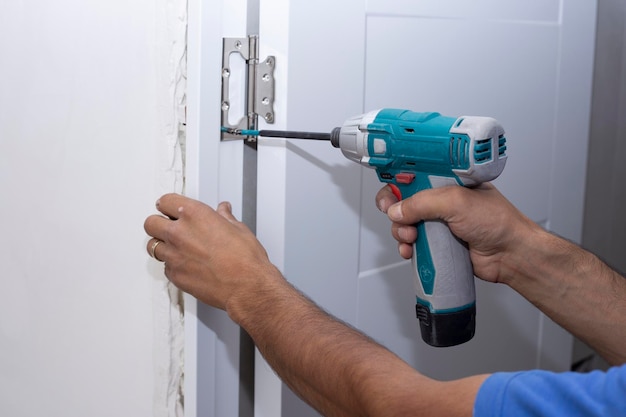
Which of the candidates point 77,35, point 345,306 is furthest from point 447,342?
point 77,35

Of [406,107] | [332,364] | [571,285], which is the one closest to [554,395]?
[332,364]

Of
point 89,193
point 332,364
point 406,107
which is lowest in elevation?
point 332,364

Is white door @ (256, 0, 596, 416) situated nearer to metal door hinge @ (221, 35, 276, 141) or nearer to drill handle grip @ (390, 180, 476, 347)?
metal door hinge @ (221, 35, 276, 141)

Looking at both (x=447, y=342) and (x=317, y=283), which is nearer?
(x=447, y=342)

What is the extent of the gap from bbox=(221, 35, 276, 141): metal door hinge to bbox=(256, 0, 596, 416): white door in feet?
0.05

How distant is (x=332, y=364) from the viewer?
797 mm

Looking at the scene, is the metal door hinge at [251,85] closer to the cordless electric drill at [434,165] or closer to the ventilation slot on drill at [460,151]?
the cordless electric drill at [434,165]

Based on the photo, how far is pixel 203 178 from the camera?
0.97 metres

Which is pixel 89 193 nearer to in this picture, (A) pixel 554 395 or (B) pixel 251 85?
(B) pixel 251 85

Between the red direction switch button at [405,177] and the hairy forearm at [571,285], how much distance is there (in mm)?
253

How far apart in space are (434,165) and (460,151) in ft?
0.17

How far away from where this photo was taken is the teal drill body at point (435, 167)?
86 cm

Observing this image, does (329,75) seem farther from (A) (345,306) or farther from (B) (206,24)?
(A) (345,306)

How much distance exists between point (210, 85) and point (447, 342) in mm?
464
